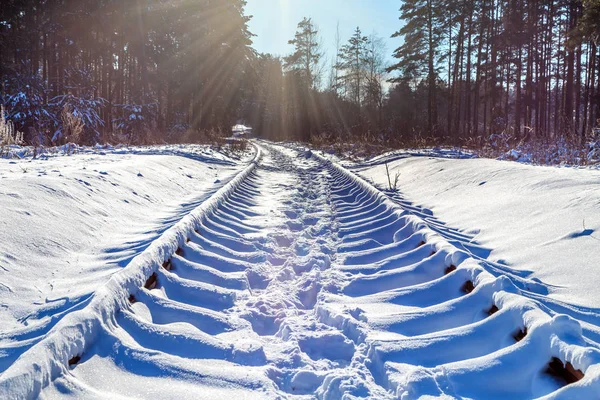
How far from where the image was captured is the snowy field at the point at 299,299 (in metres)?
1.60

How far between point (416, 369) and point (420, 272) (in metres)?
1.29

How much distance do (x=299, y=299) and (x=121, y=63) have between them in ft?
104

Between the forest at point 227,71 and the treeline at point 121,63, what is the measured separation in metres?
0.08

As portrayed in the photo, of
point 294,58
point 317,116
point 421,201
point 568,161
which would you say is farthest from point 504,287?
point 294,58

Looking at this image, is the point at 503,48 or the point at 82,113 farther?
the point at 503,48

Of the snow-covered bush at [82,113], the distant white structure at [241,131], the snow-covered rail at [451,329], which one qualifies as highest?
the distant white structure at [241,131]

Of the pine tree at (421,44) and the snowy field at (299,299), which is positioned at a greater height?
the pine tree at (421,44)

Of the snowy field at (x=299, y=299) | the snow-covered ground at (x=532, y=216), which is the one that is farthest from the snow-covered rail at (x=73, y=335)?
the snow-covered ground at (x=532, y=216)

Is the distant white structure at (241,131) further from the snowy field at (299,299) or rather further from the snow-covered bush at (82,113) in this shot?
the snowy field at (299,299)

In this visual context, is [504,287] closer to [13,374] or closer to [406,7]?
[13,374]

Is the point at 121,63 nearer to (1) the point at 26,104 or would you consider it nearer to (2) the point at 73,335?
(1) the point at 26,104

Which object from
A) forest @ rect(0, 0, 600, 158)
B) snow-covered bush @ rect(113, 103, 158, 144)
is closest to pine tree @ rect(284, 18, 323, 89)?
forest @ rect(0, 0, 600, 158)

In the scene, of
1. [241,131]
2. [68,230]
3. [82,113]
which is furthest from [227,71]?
[68,230]

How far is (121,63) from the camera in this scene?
29359 mm
